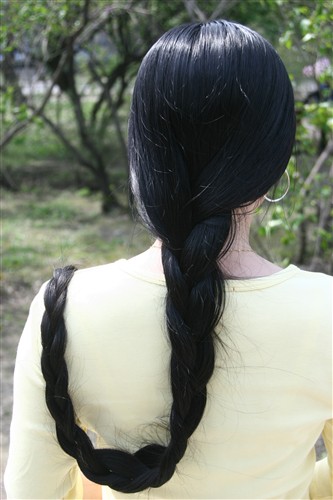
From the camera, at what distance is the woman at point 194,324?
0.88 metres

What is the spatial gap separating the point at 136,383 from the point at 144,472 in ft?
0.44

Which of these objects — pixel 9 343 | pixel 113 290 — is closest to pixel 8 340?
pixel 9 343

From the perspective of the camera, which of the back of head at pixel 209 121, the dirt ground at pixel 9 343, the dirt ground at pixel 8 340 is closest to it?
the back of head at pixel 209 121

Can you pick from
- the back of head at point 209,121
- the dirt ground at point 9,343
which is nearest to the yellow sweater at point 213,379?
the back of head at point 209,121

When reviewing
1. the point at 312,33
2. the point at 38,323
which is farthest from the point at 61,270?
the point at 312,33

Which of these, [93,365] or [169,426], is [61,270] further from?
[169,426]

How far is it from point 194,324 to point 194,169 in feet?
0.67

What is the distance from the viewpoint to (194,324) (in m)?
0.91

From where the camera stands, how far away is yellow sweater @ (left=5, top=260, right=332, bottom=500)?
36.2 inches

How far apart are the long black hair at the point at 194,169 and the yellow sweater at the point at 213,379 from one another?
0.02 m

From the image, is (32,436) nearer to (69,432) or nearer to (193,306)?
(69,432)

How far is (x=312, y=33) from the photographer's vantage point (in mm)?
3119

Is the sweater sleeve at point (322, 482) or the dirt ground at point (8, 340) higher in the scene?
the sweater sleeve at point (322, 482)

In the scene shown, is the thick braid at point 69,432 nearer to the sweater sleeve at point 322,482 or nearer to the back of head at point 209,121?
the back of head at point 209,121
